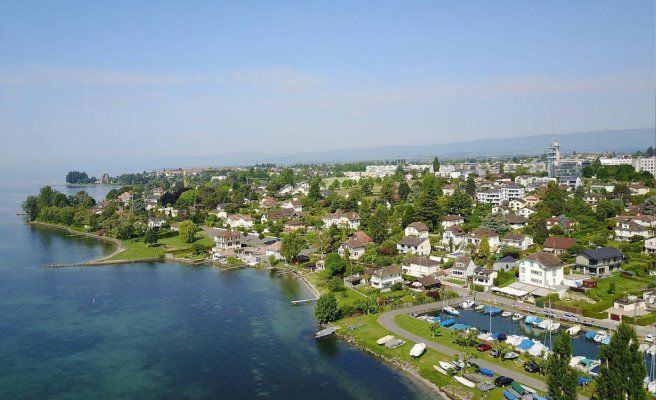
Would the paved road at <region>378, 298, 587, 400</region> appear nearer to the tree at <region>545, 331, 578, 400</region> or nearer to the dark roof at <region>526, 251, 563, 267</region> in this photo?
the tree at <region>545, 331, 578, 400</region>

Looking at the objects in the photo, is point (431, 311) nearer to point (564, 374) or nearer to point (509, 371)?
point (509, 371)

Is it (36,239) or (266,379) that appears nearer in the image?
(266,379)

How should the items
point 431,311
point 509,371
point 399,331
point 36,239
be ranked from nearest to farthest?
point 509,371 → point 399,331 → point 431,311 → point 36,239

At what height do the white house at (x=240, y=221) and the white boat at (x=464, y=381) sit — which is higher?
the white house at (x=240, y=221)

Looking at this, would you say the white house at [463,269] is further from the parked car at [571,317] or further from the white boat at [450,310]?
the parked car at [571,317]

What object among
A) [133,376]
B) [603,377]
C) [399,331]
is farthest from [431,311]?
[133,376]

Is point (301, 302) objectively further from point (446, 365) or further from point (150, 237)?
point (150, 237)

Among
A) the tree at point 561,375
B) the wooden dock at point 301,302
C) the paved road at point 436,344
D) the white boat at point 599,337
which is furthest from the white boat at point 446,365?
the wooden dock at point 301,302
